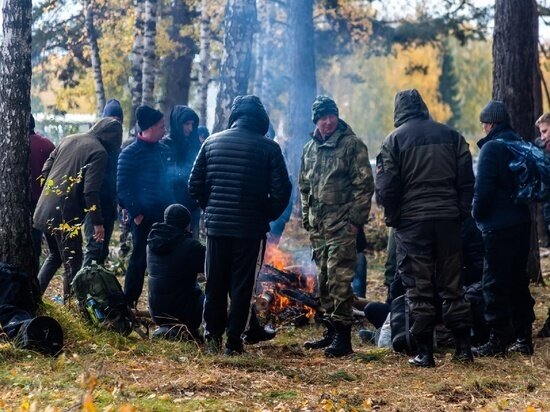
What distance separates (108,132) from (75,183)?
753 millimetres

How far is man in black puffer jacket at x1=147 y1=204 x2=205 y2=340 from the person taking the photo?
9.22m

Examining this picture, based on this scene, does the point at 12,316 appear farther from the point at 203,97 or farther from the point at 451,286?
the point at 203,97

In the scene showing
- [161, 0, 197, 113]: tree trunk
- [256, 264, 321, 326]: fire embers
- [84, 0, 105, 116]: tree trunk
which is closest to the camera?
[256, 264, 321, 326]: fire embers

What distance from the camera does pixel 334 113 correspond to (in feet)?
30.6

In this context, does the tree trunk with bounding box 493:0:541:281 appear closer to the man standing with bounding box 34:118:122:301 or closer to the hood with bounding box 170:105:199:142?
the hood with bounding box 170:105:199:142

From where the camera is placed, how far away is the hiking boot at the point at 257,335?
9.59 m

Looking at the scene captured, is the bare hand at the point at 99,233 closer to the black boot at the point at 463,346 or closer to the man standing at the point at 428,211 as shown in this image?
the man standing at the point at 428,211

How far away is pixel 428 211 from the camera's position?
335 inches

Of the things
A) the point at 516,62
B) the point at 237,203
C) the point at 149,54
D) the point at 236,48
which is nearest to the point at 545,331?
the point at 237,203

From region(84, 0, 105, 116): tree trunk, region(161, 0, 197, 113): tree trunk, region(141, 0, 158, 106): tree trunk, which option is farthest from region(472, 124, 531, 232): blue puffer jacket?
region(161, 0, 197, 113): tree trunk

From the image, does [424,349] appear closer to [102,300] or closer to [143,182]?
[102,300]

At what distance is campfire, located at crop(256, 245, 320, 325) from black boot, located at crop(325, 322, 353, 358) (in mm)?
1764

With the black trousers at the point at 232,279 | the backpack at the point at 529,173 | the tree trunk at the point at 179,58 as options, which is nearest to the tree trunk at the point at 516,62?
the backpack at the point at 529,173

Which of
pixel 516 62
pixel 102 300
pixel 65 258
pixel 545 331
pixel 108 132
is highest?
pixel 516 62
